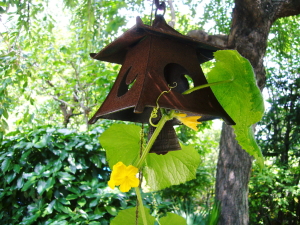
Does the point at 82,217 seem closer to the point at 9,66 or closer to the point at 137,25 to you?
the point at 9,66

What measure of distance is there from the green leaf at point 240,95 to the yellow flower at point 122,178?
232mm

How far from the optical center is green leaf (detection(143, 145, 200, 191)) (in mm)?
677

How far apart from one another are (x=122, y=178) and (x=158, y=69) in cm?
23

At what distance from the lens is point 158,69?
54cm

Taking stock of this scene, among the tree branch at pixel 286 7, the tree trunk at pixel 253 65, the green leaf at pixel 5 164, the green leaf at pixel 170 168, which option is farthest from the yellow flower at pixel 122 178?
the tree branch at pixel 286 7

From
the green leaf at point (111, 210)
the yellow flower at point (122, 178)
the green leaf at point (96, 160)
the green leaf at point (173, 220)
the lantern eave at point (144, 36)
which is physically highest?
the lantern eave at point (144, 36)

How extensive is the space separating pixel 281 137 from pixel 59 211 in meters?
3.76

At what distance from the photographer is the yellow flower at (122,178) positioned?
44 cm

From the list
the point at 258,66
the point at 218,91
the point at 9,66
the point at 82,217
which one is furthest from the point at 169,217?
the point at 258,66

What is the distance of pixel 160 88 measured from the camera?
0.51 m

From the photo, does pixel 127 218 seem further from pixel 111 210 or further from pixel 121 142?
pixel 111 210

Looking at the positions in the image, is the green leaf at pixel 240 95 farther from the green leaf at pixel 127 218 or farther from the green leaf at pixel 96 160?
the green leaf at pixel 96 160

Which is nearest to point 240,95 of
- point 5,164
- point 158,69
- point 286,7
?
point 158,69

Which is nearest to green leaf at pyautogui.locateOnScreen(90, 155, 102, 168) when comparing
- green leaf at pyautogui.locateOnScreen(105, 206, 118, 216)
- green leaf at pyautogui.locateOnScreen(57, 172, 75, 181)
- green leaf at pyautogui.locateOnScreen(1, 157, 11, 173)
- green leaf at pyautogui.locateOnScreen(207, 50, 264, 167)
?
green leaf at pyautogui.locateOnScreen(57, 172, 75, 181)
